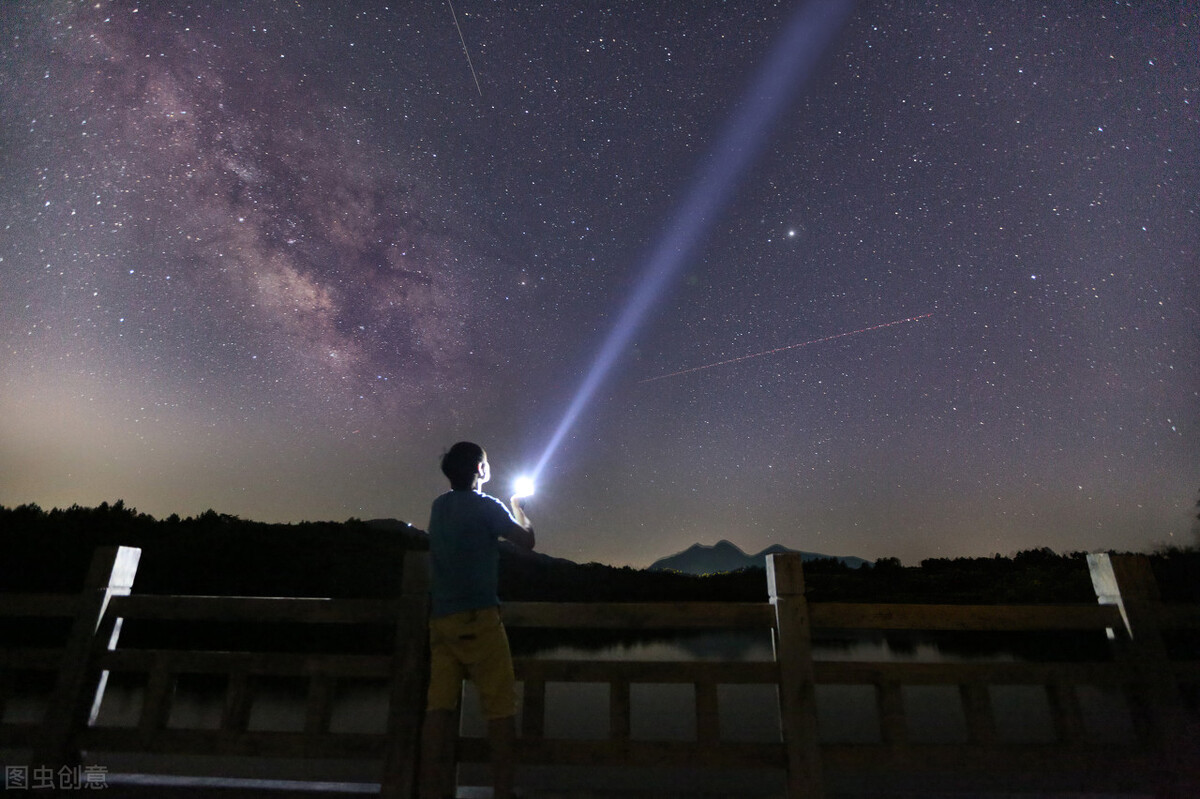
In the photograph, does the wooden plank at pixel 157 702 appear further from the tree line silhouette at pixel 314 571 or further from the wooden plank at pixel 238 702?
the tree line silhouette at pixel 314 571

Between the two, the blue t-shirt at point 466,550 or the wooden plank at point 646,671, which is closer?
the blue t-shirt at point 466,550

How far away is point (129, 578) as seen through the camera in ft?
14.0

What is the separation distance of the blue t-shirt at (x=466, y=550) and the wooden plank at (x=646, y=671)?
A: 0.60 meters

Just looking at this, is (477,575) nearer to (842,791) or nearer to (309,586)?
(842,791)

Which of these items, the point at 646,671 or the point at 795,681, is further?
the point at 646,671

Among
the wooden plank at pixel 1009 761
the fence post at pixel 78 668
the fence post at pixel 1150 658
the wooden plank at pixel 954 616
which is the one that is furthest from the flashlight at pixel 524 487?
the fence post at pixel 1150 658

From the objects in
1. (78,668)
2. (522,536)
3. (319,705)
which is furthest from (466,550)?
(78,668)

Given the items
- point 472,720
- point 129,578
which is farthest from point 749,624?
point 472,720

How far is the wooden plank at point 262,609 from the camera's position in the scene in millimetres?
3664

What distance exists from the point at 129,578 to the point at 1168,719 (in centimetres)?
691

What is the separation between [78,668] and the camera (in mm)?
3814

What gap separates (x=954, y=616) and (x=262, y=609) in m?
4.39

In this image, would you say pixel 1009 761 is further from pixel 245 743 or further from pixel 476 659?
pixel 245 743

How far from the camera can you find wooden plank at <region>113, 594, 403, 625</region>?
12.0 feet
